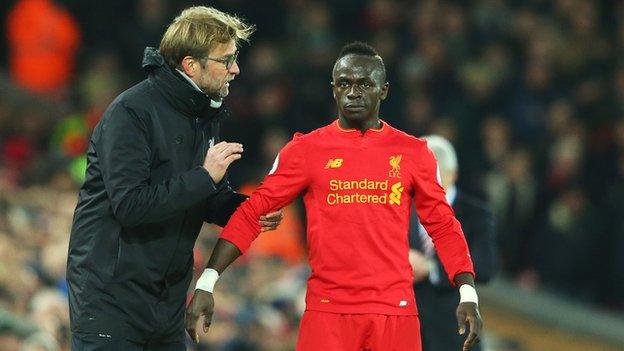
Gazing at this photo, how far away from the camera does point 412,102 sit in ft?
40.2

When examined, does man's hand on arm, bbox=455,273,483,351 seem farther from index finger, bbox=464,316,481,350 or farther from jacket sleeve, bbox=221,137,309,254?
jacket sleeve, bbox=221,137,309,254

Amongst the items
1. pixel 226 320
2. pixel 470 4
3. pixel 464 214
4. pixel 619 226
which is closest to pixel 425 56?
pixel 470 4

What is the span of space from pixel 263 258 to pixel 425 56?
9.63ft

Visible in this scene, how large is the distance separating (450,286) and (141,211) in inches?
81.9

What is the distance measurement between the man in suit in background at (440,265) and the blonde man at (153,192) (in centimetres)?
139

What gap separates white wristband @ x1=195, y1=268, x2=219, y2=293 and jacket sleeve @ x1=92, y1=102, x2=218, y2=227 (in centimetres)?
29

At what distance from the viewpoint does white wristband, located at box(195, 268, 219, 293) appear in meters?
5.24

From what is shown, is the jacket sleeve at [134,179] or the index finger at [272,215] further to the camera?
the index finger at [272,215]

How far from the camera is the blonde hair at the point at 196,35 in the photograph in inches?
210

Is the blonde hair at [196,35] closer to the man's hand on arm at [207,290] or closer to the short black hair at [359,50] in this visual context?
the short black hair at [359,50]

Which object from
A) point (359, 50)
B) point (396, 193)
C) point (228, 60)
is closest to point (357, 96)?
point (359, 50)

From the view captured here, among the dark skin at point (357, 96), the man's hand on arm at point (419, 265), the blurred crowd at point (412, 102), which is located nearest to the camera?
the dark skin at point (357, 96)

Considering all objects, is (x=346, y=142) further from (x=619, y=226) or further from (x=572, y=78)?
(x=572, y=78)

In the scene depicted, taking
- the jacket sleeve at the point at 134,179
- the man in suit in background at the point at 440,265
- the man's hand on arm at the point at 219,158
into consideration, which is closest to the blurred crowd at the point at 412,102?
the man in suit in background at the point at 440,265
